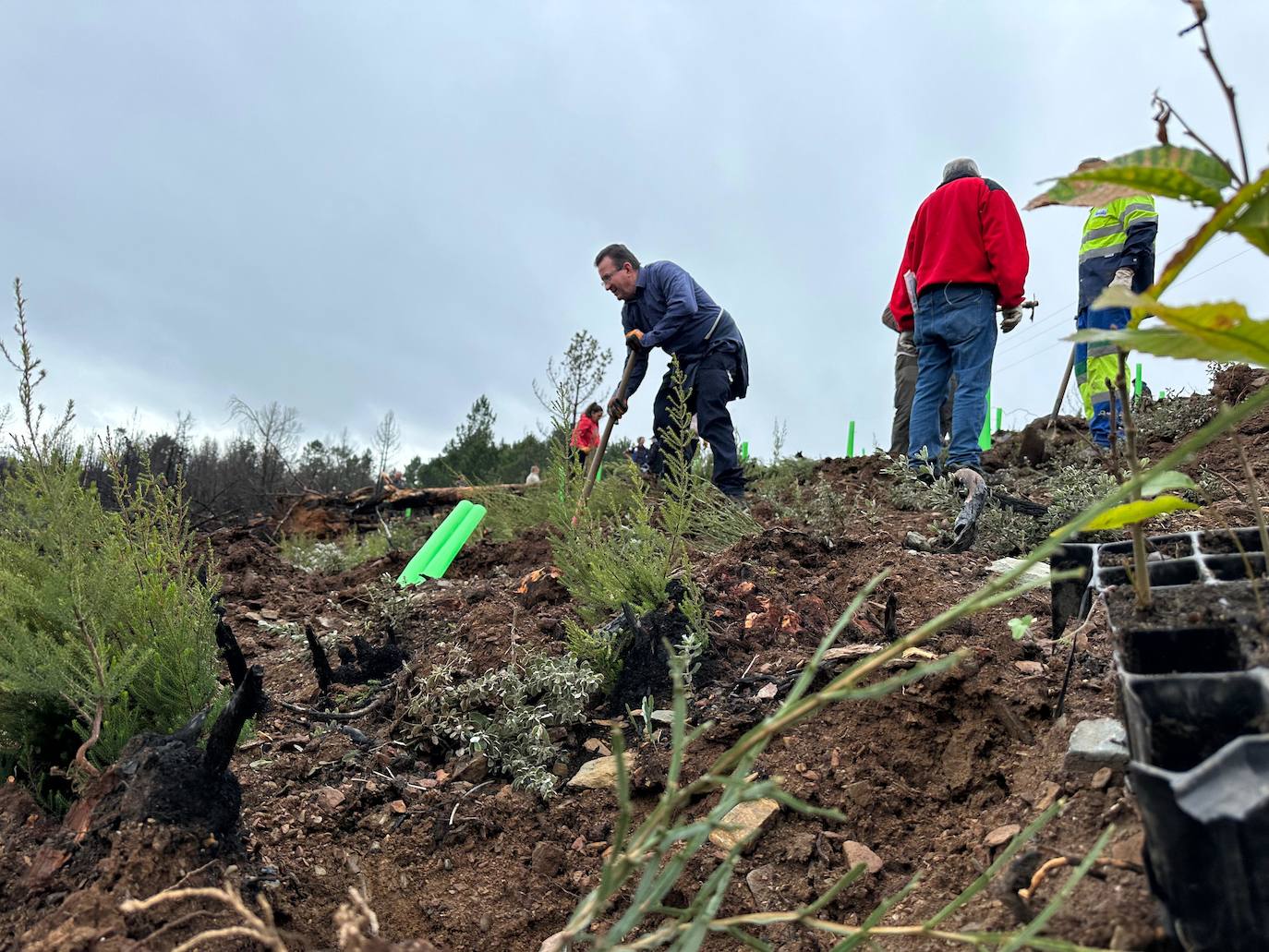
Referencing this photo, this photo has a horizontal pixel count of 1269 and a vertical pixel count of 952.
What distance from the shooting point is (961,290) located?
4.73 meters

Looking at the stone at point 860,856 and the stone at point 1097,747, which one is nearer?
the stone at point 1097,747

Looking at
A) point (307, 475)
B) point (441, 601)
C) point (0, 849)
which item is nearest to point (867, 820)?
point (0, 849)

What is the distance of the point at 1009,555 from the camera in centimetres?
322

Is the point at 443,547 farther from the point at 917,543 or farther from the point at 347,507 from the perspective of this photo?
the point at 347,507

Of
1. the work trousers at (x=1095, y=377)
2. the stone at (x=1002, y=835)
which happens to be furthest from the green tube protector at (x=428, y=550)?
A: the work trousers at (x=1095, y=377)

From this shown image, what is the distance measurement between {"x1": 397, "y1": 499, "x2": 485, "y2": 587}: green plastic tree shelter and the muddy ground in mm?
1864

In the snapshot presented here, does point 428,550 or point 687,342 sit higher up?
point 687,342

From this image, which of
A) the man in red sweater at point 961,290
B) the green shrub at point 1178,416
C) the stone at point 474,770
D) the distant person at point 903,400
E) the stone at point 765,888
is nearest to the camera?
the stone at point 765,888

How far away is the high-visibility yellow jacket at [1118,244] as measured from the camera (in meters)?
5.20

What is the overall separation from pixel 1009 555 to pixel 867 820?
182 centimetres

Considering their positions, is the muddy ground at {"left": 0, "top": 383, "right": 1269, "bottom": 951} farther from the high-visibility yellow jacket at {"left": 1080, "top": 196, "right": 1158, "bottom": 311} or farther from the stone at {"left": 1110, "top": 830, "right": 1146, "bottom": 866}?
the high-visibility yellow jacket at {"left": 1080, "top": 196, "right": 1158, "bottom": 311}

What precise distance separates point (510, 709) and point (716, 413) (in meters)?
3.63

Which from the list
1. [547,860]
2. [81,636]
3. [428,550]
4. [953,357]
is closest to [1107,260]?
[953,357]

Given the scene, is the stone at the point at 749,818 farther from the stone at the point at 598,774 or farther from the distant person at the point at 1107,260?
the distant person at the point at 1107,260
